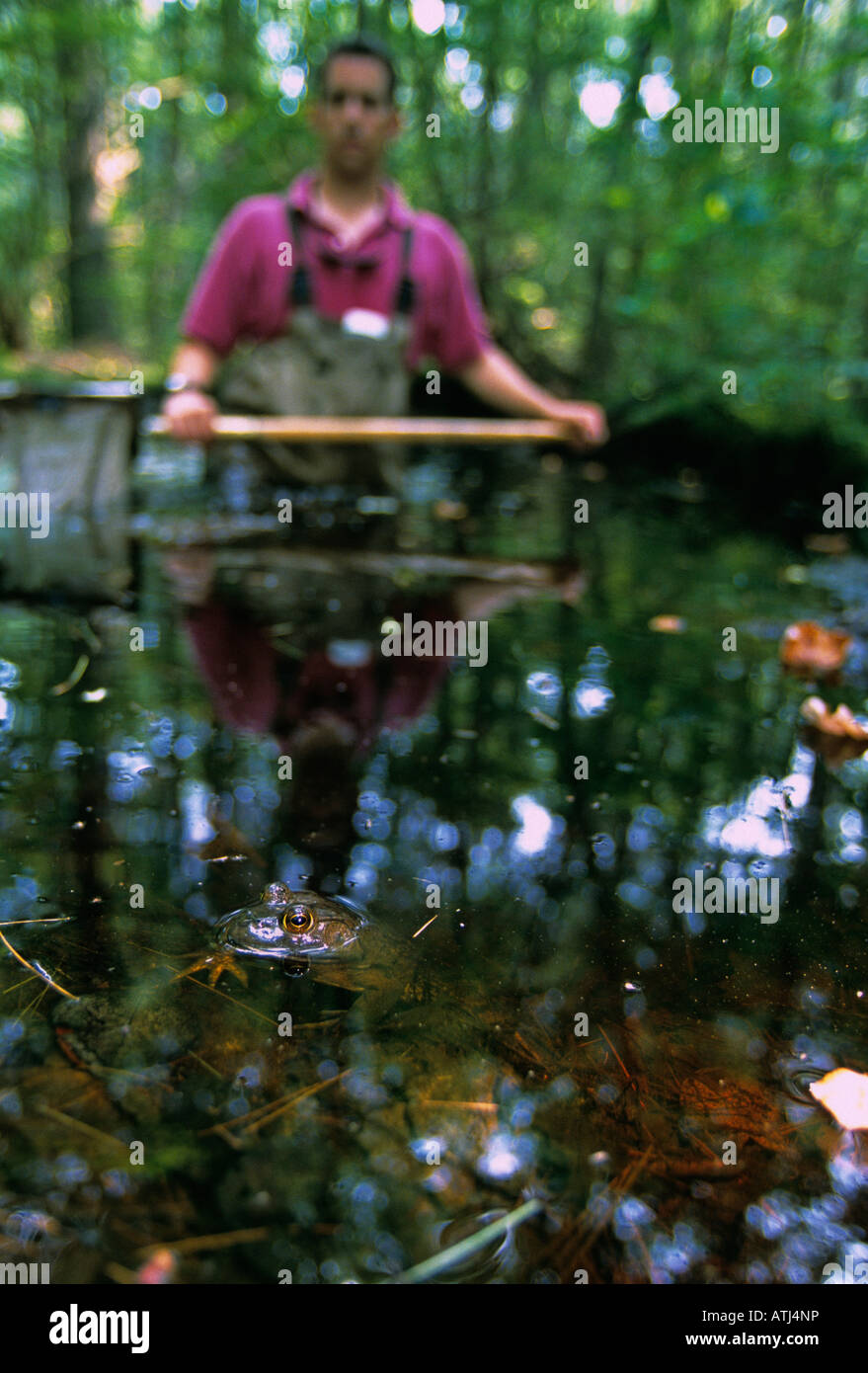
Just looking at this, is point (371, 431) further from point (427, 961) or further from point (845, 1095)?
point (845, 1095)

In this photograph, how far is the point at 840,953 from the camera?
150 cm

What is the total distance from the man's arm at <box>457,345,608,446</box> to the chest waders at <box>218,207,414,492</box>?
415 mm

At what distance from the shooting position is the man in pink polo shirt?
4.57m

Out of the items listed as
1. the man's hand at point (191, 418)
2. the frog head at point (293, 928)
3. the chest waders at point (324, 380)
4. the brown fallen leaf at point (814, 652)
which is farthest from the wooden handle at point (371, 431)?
the frog head at point (293, 928)

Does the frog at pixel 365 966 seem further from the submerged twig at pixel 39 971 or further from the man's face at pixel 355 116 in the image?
the man's face at pixel 355 116

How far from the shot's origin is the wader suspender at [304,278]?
4.83 m

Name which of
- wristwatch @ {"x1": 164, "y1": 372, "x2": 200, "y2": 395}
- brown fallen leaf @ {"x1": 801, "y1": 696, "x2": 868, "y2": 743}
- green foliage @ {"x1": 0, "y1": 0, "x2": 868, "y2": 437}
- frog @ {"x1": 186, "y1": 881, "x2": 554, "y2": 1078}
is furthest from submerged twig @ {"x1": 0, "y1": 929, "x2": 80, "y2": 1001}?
green foliage @ {"x1": 0, "y1": 0, "x2": 868, "y2": 437}

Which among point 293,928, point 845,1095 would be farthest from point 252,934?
point 845,1095

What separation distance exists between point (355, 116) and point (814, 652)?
3.33m

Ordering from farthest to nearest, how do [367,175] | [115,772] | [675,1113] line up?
[367,175]
[115,772]
[675,1113]

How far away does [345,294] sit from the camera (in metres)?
5.00
